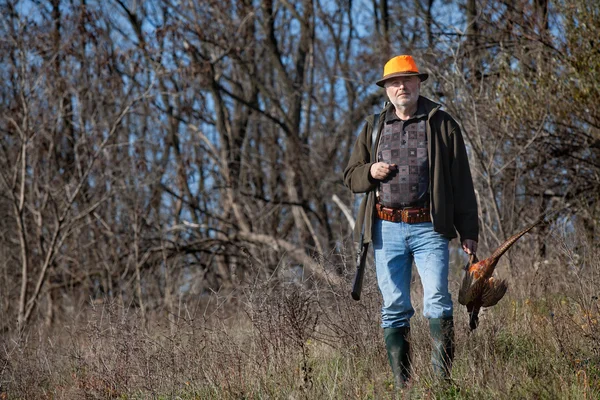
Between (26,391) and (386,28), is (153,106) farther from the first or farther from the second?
(26,391)

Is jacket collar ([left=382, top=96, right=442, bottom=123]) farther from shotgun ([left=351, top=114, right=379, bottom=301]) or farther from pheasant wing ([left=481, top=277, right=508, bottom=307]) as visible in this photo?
pheasant wing ([left=481, top=277, right=508, bottom=307])

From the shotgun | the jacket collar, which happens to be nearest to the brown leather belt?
the shotgun

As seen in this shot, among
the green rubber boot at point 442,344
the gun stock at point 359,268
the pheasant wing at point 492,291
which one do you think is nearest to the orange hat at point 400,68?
the gun stock at point 359,268

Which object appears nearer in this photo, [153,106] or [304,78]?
[153,106]

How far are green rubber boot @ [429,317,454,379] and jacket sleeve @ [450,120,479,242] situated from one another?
0.52 m

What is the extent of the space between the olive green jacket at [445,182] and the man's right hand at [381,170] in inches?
2.7

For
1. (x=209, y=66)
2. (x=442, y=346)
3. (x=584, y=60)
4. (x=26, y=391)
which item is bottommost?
(x=26, y=391)

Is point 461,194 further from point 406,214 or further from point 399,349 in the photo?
point 399,349

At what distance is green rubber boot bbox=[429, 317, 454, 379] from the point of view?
4234mm

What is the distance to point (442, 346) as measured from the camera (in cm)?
424

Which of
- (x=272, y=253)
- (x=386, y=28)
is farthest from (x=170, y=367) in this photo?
(x=386, y=28)

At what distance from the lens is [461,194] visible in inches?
179

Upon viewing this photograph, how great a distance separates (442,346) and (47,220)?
11.2 meters

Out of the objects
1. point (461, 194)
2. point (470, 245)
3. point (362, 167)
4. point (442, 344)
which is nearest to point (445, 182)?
point (461, 194)
